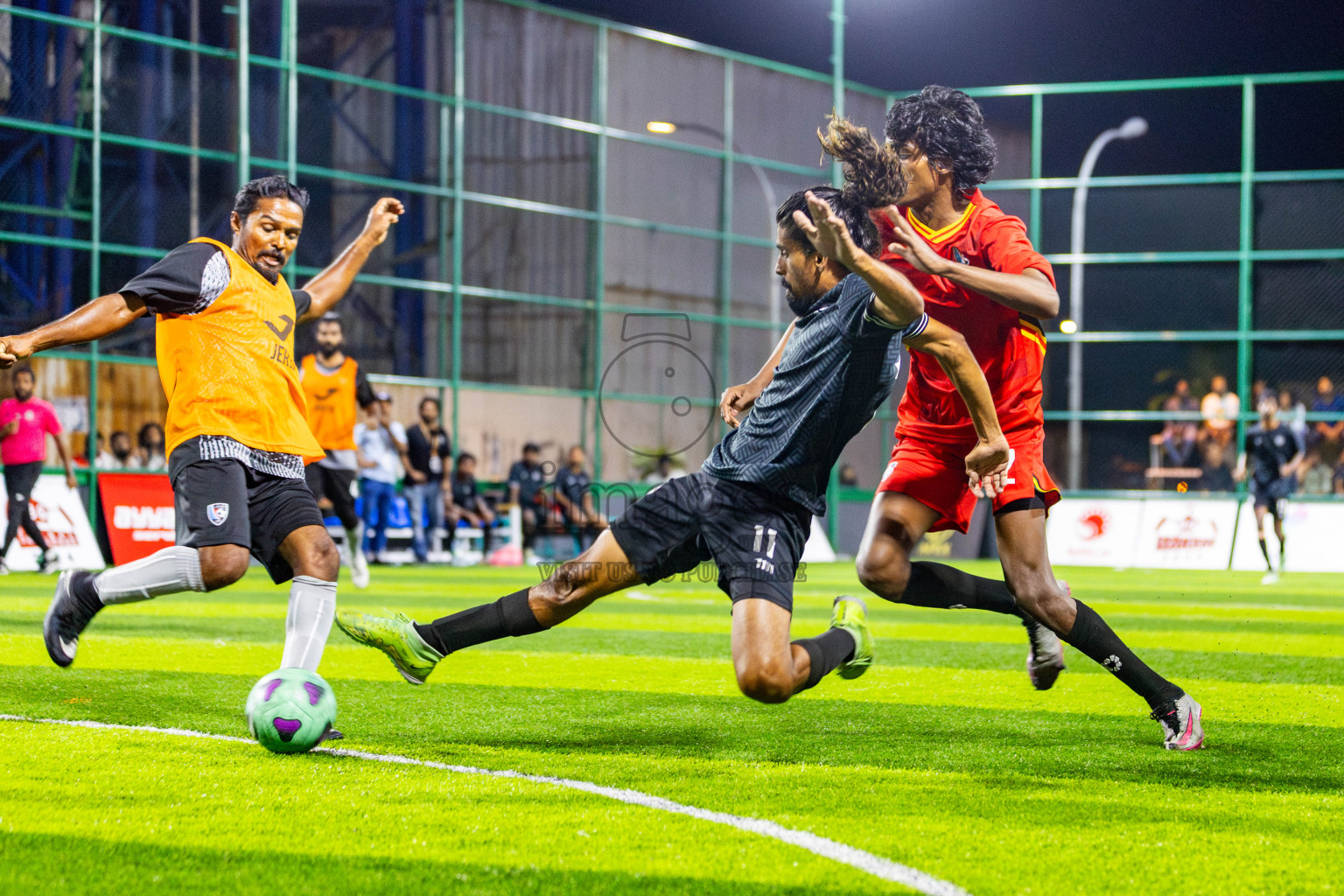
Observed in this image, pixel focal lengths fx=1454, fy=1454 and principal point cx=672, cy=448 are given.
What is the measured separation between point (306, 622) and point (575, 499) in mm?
15407

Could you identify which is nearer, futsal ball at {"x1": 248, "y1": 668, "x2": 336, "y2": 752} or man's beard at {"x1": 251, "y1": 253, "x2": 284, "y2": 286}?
futsal ball at {"x1": 248, "y1": 668, "x2": 336, "y2": 752}

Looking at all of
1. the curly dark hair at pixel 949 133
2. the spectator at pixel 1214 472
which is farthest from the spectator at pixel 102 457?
the spectator at pixel 1214 472

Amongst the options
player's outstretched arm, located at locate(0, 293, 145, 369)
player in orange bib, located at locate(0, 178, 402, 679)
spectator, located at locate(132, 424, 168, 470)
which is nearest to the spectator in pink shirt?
spectator, located at locate(132, 424, 168, 470)

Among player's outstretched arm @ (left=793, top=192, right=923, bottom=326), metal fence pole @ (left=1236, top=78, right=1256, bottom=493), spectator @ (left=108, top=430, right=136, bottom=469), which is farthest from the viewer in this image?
metal fence pole @ (left=1236, top=78, right=1256, bottom=493)

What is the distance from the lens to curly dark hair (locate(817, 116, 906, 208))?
14.5ft

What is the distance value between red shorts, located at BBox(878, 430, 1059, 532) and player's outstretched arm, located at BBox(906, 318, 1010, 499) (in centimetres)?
64

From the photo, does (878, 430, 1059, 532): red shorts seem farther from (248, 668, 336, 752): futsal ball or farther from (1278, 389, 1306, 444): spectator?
(1278, 389, 1306, 444): spectator

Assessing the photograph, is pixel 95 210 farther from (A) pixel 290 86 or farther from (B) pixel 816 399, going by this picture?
(B) pixel 816 399

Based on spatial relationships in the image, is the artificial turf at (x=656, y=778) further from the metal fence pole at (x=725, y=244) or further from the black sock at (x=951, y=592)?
the metal fence pole at (x=725, y=244)

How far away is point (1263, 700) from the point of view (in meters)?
6.71

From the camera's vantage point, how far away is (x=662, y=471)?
77.8 feet

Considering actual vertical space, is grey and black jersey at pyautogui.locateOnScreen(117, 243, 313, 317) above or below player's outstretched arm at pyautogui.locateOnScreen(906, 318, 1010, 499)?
above

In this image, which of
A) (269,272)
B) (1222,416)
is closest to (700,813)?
(269,272)

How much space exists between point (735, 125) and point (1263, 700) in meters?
21.5
